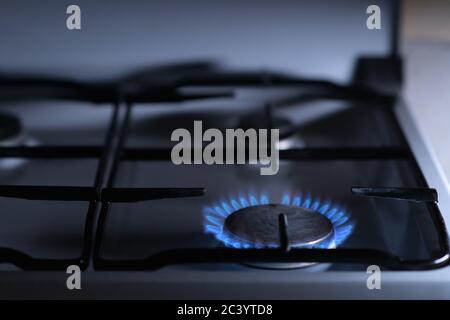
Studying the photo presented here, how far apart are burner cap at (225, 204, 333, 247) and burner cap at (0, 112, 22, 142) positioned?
0.31m

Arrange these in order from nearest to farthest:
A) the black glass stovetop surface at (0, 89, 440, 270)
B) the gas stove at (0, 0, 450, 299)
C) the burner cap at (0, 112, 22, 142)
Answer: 1. the gas stove at (0, 0, 450, 299)
2. the black glass stovetop surface at (0, 89, 440, 270)
3. the burner cap at (0, 112, 22, 142)

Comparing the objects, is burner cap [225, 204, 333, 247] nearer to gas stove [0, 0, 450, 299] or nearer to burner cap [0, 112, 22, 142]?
gas stove [0, 0, 450, 299]

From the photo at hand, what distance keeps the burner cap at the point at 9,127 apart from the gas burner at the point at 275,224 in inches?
10.5

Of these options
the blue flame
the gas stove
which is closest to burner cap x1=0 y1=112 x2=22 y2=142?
the gas stove

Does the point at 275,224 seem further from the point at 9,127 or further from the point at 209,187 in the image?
the point at 9,127

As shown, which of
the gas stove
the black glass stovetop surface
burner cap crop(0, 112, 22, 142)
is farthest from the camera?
burner cap crop(0, 112, 22, 142)

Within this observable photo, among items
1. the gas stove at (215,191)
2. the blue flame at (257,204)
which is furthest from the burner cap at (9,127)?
the blue flame at (257,204)

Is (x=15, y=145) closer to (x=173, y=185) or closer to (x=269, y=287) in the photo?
(x=173, y=185)

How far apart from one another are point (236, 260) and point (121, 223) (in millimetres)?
179

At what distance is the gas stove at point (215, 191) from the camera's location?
0.53 meters

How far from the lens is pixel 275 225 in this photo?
1.99ft

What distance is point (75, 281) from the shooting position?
521mm

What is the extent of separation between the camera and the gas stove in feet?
1.74
